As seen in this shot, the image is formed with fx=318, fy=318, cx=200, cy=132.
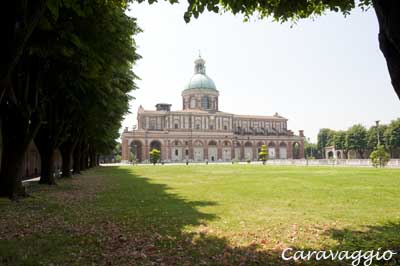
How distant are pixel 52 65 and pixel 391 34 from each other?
1122 centimetres

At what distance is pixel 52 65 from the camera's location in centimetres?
1189

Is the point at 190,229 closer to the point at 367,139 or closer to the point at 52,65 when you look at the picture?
the point at 52,65

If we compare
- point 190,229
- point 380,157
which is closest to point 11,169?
point 190,229

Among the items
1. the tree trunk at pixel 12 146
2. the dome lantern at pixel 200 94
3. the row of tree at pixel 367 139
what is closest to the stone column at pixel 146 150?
the dome lantern at pixel 200 94

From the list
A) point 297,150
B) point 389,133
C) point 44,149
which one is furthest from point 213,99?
point 44,149

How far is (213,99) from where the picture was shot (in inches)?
4043

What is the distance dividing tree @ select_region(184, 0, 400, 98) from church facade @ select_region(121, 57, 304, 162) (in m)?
82.7

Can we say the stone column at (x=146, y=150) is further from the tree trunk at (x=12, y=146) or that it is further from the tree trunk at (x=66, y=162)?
the tree trunk at (x=12, y=146)

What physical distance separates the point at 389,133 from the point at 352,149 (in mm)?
12396

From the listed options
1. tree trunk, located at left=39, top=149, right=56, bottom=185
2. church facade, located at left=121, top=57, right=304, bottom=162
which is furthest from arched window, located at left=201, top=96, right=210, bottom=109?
tree trunk, located at left=39, top=149, right=56, bottom=185

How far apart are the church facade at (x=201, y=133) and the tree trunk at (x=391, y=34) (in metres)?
85.9

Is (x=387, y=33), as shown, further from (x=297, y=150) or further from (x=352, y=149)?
(x=297, y=150)

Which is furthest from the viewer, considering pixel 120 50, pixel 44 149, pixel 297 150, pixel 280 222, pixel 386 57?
pixel 297 150

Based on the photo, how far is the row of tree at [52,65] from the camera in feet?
18.7
